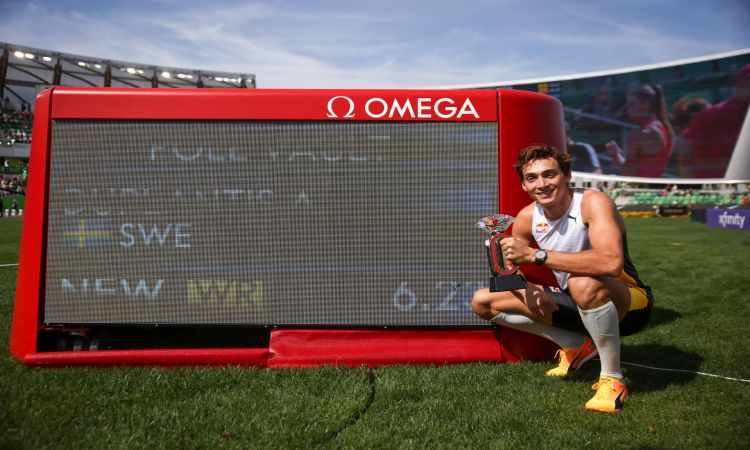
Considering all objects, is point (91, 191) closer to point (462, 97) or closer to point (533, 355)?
Answer: point (462, 97)

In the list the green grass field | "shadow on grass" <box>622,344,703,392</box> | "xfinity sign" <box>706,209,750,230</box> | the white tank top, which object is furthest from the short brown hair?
"xfinity sign" <box>706,209,750,230</box>

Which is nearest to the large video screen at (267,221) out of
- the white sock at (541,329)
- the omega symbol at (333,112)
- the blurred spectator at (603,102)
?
the omega symbol at (333,112)

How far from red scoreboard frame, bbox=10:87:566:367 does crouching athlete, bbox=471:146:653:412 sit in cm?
21

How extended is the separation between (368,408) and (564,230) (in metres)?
1.42

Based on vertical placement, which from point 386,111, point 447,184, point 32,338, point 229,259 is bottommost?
point 32,338

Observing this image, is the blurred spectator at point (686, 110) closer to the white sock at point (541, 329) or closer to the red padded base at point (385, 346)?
the white sock at point (541, 329)

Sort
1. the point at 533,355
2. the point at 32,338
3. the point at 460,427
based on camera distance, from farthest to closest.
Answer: the point at 533,355 → the point at 32,338 → the point at 460,427

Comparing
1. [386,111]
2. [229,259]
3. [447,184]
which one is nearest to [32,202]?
[229,259]

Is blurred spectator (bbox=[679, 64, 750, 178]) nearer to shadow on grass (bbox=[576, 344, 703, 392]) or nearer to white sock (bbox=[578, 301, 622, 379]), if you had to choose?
shadow on grass (bbox=[576, 344, 703, 392])

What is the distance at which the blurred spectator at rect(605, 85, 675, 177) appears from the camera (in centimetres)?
5556

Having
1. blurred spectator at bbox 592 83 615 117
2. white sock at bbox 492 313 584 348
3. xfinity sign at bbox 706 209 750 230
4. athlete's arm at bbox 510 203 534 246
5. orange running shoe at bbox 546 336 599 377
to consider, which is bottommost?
orange running shoe at bbox 546 336 599 377

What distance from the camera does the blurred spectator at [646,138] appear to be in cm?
5556

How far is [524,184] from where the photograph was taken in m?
3.12

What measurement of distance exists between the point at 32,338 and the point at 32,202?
0.79m
